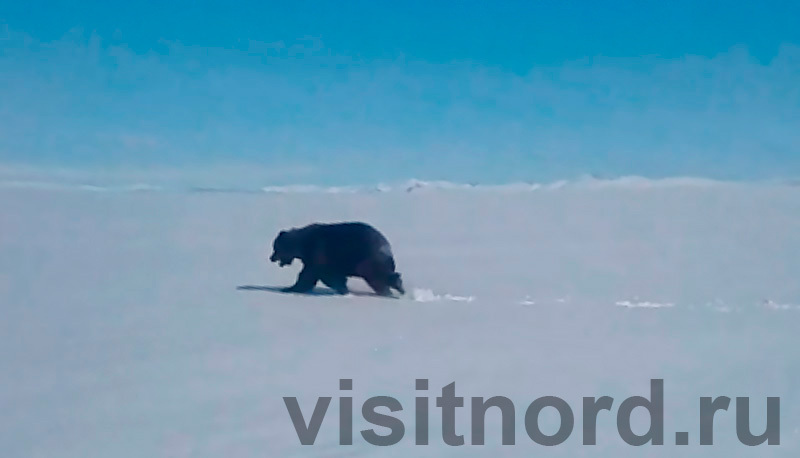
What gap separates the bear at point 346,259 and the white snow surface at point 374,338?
0.18m

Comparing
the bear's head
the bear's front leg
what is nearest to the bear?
the bear's front leg

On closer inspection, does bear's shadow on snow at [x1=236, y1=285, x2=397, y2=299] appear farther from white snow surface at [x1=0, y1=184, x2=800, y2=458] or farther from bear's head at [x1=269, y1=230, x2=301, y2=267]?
bear's head at [x1=269, y1=230, x2=301, y2=267]

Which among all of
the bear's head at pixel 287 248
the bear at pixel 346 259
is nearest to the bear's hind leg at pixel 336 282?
the bear at pixel 346 259

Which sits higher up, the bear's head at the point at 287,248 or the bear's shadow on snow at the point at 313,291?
the bear's head at the point at 287,248

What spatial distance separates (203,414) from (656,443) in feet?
6.36

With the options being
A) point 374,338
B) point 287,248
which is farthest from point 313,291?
point 374,338

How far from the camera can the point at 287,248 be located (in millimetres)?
7465

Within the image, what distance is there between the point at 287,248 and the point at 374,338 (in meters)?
2.45

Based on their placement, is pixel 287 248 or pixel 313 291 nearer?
pixel 313 291

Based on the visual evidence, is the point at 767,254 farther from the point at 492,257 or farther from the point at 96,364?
the point at 96,364

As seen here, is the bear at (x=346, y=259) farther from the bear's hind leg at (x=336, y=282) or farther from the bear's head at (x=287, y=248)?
the bear's head at (x=287, y=248)

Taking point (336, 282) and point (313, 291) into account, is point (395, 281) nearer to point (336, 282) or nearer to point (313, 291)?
point (336, 282)

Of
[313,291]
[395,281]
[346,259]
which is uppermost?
[346,259]

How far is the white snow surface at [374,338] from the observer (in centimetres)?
341
